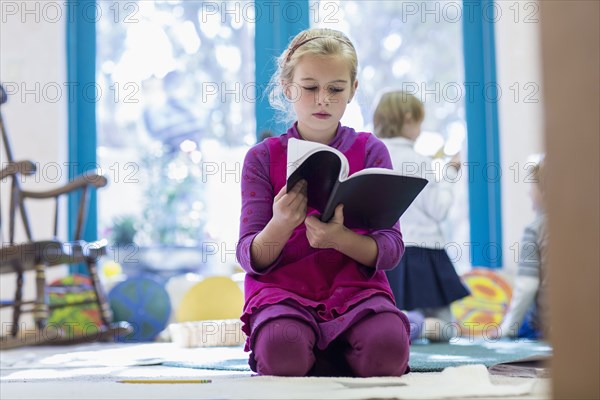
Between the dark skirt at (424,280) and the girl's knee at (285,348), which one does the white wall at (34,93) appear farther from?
the girl's knee at (285,348)

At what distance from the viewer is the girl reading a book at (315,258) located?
146 cm

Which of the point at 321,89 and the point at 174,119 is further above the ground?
the point at 174,119

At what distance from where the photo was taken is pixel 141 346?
2773 millimetres

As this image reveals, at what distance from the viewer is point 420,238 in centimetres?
274

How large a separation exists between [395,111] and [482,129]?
1148mm

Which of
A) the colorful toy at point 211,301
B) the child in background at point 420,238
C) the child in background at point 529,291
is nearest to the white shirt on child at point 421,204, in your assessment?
the child in background at point 420,238

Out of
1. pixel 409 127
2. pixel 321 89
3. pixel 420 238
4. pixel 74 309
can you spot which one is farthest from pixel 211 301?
pixel 321 89

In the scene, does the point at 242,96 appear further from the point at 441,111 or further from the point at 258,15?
the point at 441,111

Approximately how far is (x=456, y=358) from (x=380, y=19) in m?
2.21

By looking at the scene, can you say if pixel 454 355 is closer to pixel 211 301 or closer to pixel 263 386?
pixel 263 386

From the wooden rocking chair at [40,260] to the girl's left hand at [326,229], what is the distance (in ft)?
4.63

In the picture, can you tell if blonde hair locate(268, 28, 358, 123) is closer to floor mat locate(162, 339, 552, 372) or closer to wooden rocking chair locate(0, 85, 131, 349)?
floor mat locate(162, 339, 552, 372)

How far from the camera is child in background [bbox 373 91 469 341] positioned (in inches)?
104

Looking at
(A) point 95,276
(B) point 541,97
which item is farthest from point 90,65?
(B) point 541,97
